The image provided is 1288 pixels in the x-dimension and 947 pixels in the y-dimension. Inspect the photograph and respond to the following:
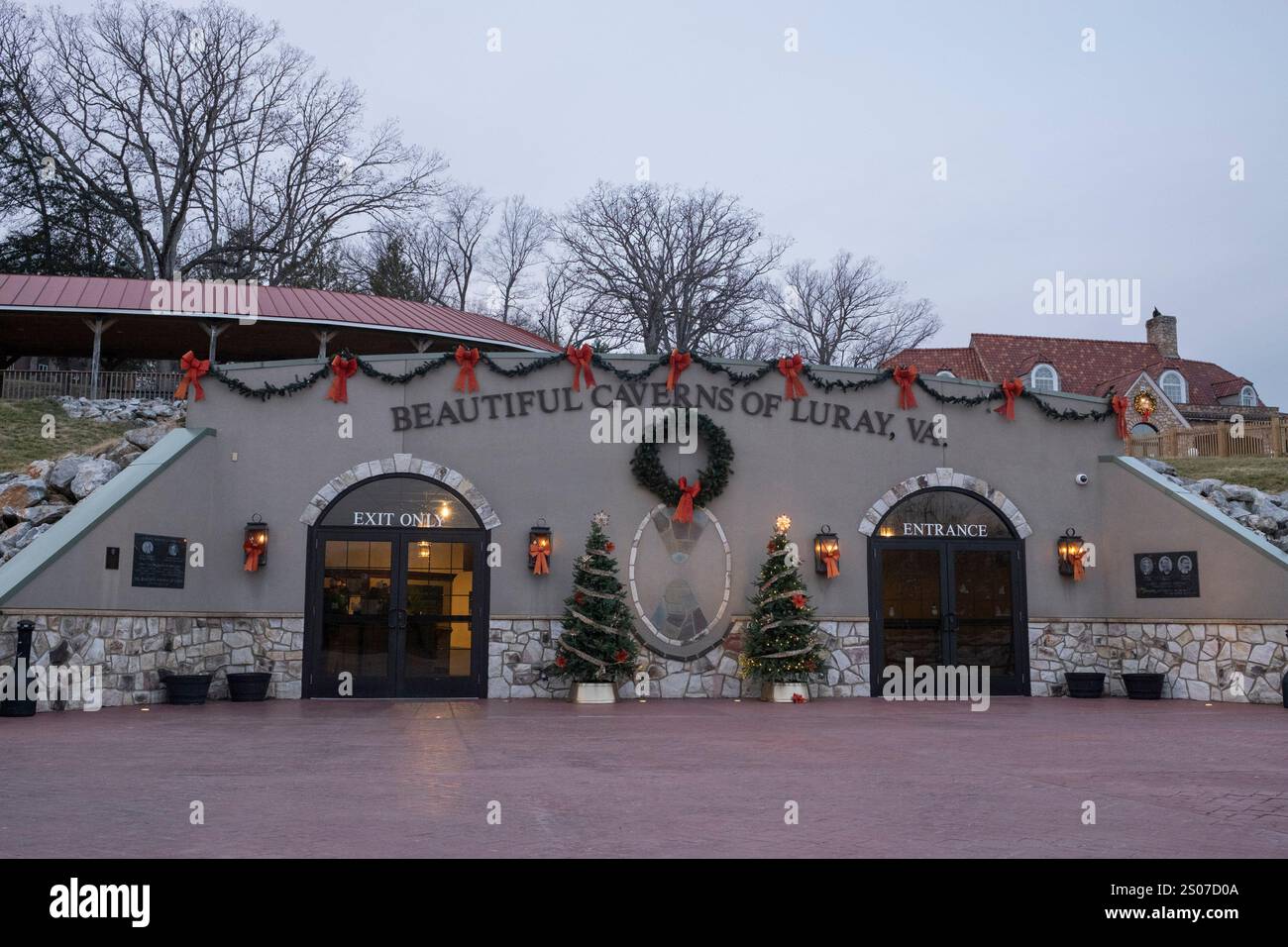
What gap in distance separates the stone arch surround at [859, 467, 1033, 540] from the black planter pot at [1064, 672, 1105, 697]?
202 cm

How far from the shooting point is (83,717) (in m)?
12.1

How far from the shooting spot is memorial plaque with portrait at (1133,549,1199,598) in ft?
51.7

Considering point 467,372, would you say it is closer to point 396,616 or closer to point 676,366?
point 676,366

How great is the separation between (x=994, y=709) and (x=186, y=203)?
32564mm

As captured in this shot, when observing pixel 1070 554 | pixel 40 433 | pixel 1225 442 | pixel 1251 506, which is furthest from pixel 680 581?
pixel 1225 442

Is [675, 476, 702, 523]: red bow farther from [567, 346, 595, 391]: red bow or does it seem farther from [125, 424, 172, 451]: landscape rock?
[125, 424, 172, 451]: landscape rock

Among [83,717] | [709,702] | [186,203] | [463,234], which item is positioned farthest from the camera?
[463,234]

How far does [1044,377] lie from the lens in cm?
4388

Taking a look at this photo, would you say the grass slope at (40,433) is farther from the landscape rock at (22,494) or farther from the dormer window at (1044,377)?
the dormer window at (1044,377)

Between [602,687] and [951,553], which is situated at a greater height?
[951,553]

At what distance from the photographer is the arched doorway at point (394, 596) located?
15.3 metres

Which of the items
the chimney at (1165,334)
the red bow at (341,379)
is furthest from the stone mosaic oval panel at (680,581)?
the chimney at (1165,334)

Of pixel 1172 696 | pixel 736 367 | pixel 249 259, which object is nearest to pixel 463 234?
pixel 249 259
